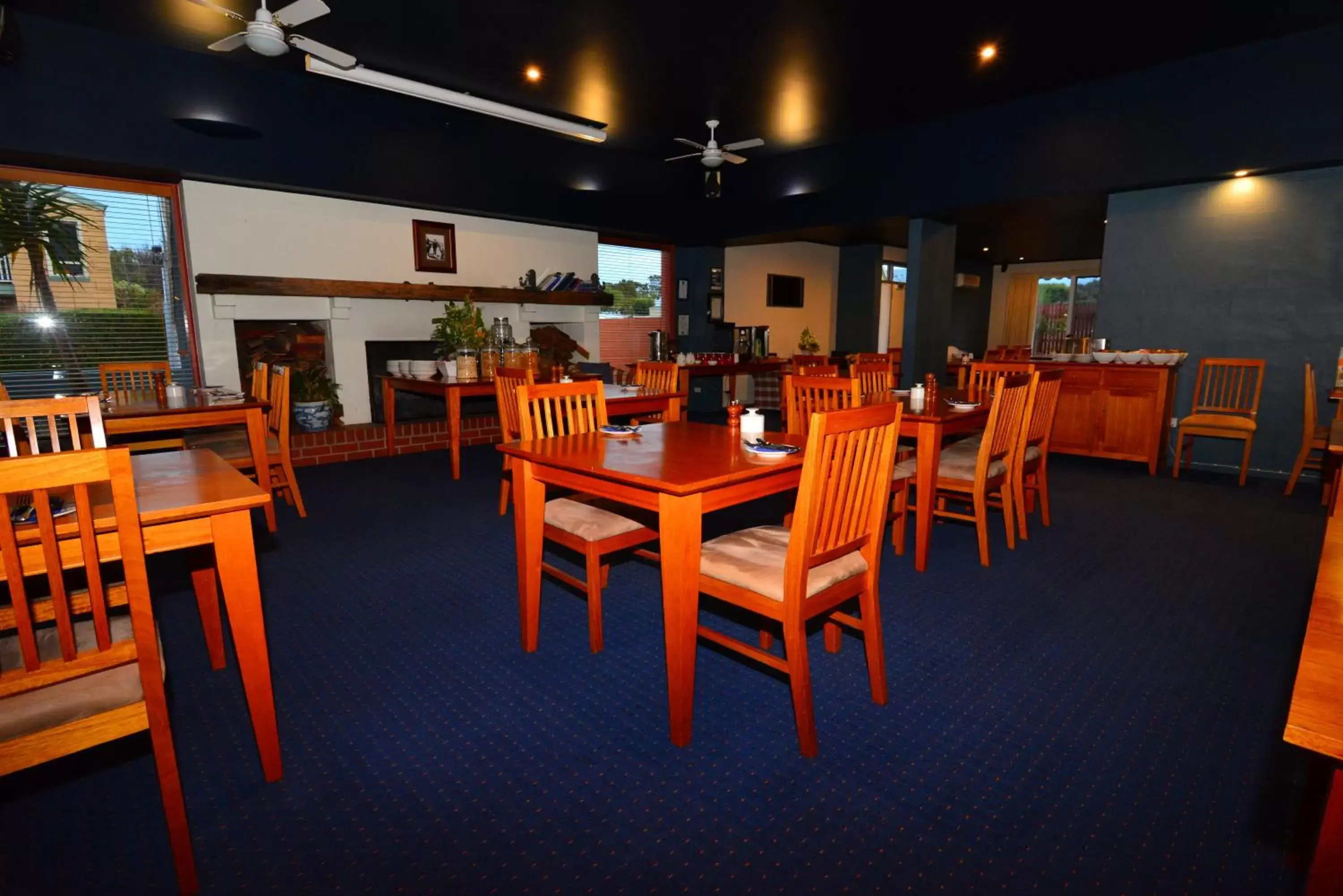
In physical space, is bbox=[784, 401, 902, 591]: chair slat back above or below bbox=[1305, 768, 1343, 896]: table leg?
above

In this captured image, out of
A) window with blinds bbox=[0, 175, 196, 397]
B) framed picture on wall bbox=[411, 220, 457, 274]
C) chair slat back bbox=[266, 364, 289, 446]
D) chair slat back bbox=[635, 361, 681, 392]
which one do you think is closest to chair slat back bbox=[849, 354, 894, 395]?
chair slat back bbox=[635, 361, 681, 392]

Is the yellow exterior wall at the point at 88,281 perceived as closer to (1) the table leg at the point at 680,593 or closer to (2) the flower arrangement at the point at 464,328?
(2) the flower arrangement at the point at 464,328

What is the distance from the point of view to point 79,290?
4625mm

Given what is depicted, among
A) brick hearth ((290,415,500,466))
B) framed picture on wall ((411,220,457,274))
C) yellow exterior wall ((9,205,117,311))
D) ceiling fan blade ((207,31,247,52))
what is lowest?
brick hearth ((290,415,500,466))

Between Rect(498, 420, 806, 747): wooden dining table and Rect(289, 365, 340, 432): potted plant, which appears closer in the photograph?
Rect(498, 420, 806, 747): wooden dining table

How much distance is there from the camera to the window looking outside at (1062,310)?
11.4 meters

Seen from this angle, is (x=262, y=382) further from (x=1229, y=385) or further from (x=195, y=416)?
(x=1229, y=385)

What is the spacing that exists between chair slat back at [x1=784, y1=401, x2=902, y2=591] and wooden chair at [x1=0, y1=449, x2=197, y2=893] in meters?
1.37

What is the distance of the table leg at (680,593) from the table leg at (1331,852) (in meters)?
1.18

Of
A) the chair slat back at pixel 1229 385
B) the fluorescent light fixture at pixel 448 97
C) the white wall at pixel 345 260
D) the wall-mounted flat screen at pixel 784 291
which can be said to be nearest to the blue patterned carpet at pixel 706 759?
the chair slat back at pixel 1229 385

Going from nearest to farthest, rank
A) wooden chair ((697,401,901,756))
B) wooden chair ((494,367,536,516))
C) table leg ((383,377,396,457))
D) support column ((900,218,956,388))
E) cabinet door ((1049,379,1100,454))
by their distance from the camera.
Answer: wooden chair ((697,401,901,756)) → wooden chair ((494,367,536,516)) → cabinet door ((1049,379,1100,454)) → table leg ((383,377,396,457)) → support column ((900,218,956,388))

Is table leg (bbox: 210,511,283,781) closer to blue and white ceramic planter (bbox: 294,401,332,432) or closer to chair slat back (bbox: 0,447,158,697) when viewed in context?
chair slat back (bbox: 0,447,158,697)

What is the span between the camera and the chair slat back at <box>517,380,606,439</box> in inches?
101

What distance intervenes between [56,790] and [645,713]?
1.50 meters
